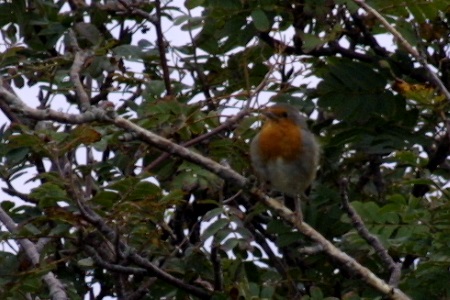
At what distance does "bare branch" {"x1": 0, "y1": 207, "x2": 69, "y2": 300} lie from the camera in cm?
450

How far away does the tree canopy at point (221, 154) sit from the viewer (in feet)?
14.4

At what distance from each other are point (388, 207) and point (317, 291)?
18.4 inches

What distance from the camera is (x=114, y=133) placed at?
4.59 m

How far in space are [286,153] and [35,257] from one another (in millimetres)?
1529

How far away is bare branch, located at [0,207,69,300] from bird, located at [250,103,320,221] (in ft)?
4.08

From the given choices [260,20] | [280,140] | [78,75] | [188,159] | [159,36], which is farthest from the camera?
[280,140]

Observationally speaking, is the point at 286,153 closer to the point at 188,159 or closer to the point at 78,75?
the point at 78,75

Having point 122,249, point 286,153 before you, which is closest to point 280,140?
point 286,153

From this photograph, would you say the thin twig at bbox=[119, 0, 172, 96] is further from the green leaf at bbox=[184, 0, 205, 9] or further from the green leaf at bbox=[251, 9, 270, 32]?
the green leaf at bbox=[251, 9, 270, 32]

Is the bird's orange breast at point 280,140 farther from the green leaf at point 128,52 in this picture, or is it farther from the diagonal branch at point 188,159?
the diagonal branch at point 188,159

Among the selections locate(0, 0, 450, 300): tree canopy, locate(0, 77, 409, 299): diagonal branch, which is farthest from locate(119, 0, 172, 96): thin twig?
locate(0, 77, 409, 299): diagonal branch

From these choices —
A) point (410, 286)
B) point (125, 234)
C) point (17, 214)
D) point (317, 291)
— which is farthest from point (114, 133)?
point (410, 286)

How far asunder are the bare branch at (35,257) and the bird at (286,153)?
124cm

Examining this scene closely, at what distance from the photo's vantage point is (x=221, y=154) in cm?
505
